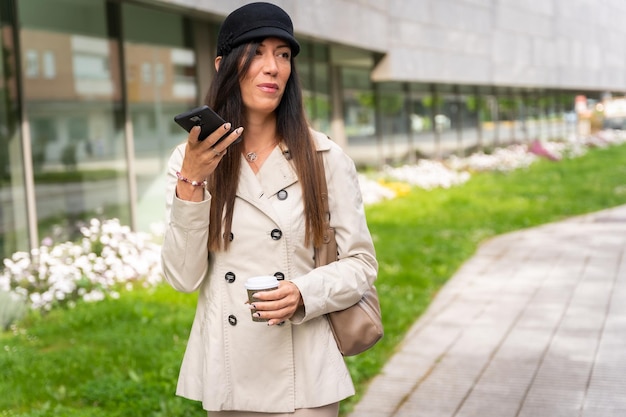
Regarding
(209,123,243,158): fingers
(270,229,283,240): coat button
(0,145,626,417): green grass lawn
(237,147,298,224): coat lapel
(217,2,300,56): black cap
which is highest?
(217,2,300,56): black cap

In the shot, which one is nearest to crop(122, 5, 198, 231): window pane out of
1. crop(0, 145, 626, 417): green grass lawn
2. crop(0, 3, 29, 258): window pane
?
crop(0, 3, 29, 258): window pane

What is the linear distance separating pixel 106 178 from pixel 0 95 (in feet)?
6.43

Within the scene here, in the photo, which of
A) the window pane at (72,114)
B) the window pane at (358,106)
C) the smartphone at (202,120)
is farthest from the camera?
the window pane at (358,106)

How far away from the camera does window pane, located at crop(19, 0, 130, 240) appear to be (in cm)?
898

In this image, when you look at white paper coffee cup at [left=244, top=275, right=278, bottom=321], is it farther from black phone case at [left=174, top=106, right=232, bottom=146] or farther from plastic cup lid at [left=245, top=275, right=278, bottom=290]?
black phone case at [left=174, top=106, right=232, bottom=146]

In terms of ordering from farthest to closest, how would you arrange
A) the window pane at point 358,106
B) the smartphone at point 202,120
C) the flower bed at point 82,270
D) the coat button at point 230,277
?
the window pane at point 358,106 → the flower bed at point 82,270 → the coat button at point 230,277 → the smartphone at point 202,120

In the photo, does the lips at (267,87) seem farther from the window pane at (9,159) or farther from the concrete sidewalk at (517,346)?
the window pane at (9,159)

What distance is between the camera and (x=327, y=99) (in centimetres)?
1816

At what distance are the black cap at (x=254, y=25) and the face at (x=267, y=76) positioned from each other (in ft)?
0.13

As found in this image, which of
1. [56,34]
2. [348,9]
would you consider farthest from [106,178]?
[348,9]

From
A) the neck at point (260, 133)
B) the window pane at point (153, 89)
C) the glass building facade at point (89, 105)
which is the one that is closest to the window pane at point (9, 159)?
the glass building facade at point (89, 105)

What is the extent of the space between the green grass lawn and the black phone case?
9.99 ft

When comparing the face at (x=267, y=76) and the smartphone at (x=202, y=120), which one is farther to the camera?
the face at (x=267, y=76)

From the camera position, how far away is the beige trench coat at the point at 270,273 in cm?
254
